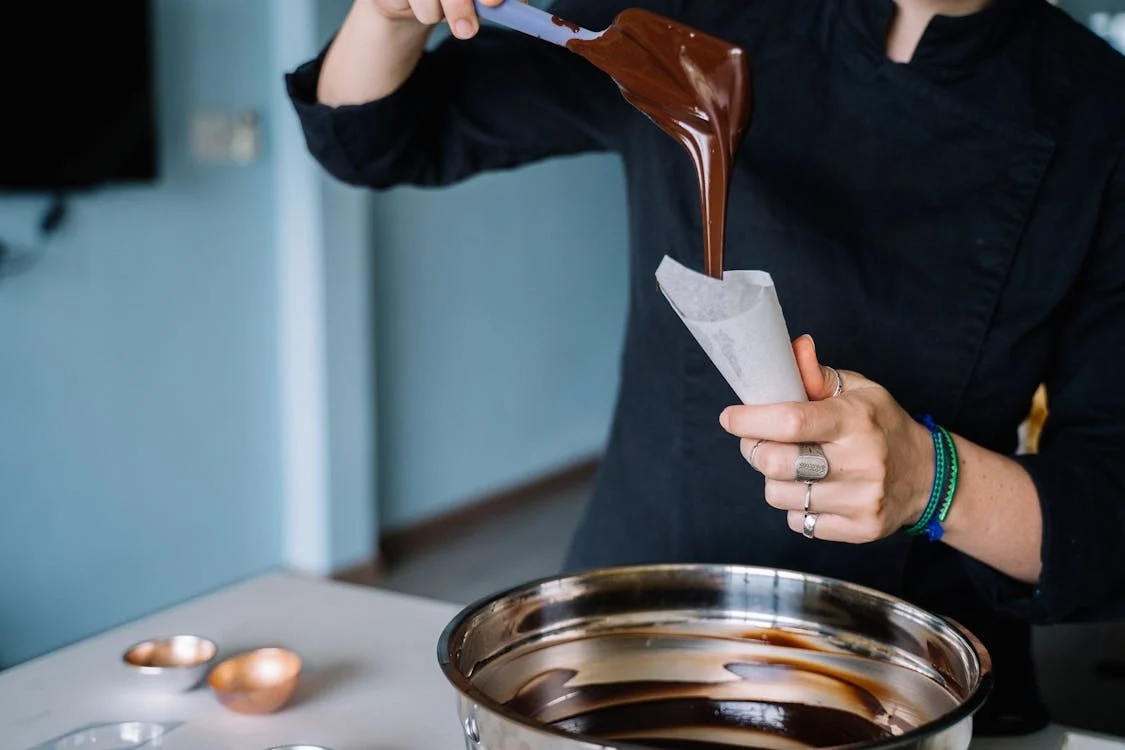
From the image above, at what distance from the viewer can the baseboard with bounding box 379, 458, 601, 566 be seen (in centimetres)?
384

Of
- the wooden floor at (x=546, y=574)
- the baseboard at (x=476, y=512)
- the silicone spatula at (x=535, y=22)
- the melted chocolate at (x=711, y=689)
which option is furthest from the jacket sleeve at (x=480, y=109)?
the baseboard at (x=476, y=512)

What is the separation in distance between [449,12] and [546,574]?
3.07 metres

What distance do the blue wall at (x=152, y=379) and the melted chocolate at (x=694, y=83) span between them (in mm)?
1970

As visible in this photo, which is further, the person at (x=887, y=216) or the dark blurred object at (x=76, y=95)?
the dark blurred object at (x=76, y=95)

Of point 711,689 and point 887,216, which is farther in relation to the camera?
point 887,216

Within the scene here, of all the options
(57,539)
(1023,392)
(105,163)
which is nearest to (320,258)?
(105,163)

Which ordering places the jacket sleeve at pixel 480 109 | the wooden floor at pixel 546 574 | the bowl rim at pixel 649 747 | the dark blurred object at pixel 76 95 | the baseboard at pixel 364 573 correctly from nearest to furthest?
the bowl rim at pixel 649 747, the jacket sleeve at pixel 480 109, the dark blurred object at pixel 76 95, the wooden floor at pixel 546 574, the baseboard at pixel 364 573

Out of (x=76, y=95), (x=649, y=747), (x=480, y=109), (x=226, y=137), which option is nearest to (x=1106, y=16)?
(x=226, y=137)

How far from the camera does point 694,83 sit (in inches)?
35.4

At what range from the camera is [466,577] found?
3.65 meters

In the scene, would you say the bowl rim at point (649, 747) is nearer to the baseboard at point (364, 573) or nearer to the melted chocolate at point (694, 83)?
the melted chocolate at point (694, 83)

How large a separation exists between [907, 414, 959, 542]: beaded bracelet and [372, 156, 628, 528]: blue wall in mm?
2834

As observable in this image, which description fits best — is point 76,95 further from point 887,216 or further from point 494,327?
point 887,216

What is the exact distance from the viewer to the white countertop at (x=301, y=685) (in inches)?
36.8
